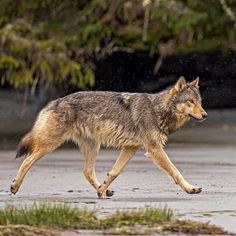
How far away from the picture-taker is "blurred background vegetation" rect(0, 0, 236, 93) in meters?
17.3

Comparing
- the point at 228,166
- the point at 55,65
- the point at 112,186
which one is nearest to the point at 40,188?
the point at 112,186

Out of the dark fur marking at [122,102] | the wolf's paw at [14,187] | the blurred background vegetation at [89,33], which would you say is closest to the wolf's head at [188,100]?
the dark fur marking at [122,102]

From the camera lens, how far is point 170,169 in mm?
11422

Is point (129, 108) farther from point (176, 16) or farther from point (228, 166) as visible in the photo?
point (176, 16)

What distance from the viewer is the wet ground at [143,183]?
397 inches

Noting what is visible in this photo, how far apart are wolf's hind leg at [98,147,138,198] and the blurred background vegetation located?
5.33m

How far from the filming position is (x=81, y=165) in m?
14.0

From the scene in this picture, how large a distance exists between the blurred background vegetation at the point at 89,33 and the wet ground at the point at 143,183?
215cm

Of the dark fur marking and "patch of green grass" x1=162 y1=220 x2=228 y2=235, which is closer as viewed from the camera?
"patch of green grass" x1=162 y1=220 x2=228 y2=235

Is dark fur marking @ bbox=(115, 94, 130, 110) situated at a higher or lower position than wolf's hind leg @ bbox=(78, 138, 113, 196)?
higher

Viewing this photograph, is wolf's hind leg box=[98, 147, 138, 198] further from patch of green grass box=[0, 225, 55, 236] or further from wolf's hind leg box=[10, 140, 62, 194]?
patch of green grass box=[0, 225, 55, 236]

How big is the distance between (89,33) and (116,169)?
6549mm

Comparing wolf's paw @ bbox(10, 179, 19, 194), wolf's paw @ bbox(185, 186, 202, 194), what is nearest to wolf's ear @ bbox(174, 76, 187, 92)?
Result: wolf's paw @ bbox(185, 186, 202, 194)

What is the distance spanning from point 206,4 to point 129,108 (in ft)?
20.2
